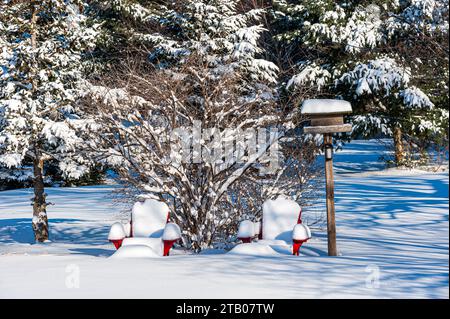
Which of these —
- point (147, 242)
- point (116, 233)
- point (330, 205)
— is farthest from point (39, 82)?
point (330, 205)

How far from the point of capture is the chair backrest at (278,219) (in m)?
10.7

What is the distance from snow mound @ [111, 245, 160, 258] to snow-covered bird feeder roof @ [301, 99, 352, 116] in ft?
9.79

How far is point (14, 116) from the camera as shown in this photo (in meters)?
14.5

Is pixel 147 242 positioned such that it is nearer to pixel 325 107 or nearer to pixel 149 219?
pixel 149 219

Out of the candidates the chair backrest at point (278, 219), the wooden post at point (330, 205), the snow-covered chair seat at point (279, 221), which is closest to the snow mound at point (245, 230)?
the snow-covered chair seat at point (279, 221)

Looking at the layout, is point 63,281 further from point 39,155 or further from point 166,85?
point 39,155

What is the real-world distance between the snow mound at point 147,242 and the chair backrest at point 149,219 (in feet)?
1.45

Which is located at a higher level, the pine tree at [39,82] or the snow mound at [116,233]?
the pine tree at [39,82]

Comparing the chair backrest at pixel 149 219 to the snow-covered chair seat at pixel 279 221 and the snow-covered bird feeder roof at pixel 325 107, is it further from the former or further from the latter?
the snow-covered bird feeder roof at pixel 325 107

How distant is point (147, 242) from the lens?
1004 centimetres

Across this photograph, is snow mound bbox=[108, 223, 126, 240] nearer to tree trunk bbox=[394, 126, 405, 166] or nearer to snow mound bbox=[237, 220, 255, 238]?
snow mound bbox=[237, 220, 255, 238]

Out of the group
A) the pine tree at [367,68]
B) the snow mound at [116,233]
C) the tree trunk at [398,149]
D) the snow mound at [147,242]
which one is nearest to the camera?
the snow mound at [147,242]
